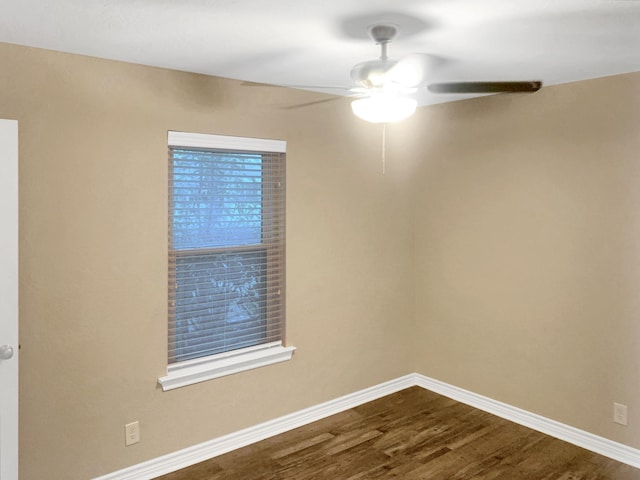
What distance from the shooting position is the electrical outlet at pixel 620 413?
3.09m

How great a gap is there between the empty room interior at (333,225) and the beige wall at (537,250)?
1cm

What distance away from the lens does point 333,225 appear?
3.72m

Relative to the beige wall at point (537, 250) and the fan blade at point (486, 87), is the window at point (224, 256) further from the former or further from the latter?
the beige wall at point (537, 250)

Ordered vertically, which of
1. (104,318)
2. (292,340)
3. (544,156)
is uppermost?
(544,156)

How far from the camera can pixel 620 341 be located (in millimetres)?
3094

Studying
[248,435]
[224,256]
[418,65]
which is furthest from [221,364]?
[418,65]

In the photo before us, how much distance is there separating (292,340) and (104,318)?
4.25 feet

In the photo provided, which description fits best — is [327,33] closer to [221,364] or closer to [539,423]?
[221,364]

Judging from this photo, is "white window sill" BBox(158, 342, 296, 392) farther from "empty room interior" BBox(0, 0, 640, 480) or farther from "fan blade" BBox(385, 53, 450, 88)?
"fan blade" BBox(385, 53, 450, 88)

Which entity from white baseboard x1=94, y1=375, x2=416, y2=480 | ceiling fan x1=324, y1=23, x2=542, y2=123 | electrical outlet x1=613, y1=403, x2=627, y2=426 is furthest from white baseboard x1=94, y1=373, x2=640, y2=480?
ceiling fan x1=324, y1=23, x2=542, y2=123

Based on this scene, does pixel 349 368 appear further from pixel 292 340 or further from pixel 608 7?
pixel 608 7

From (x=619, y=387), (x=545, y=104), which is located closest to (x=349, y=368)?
(x=619, y=387)

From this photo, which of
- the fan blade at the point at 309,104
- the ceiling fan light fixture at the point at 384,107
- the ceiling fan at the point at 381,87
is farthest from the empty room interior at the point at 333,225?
the ceiling fan light fixture at the point at 384,107

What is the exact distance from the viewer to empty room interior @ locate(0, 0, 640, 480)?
245 cm
